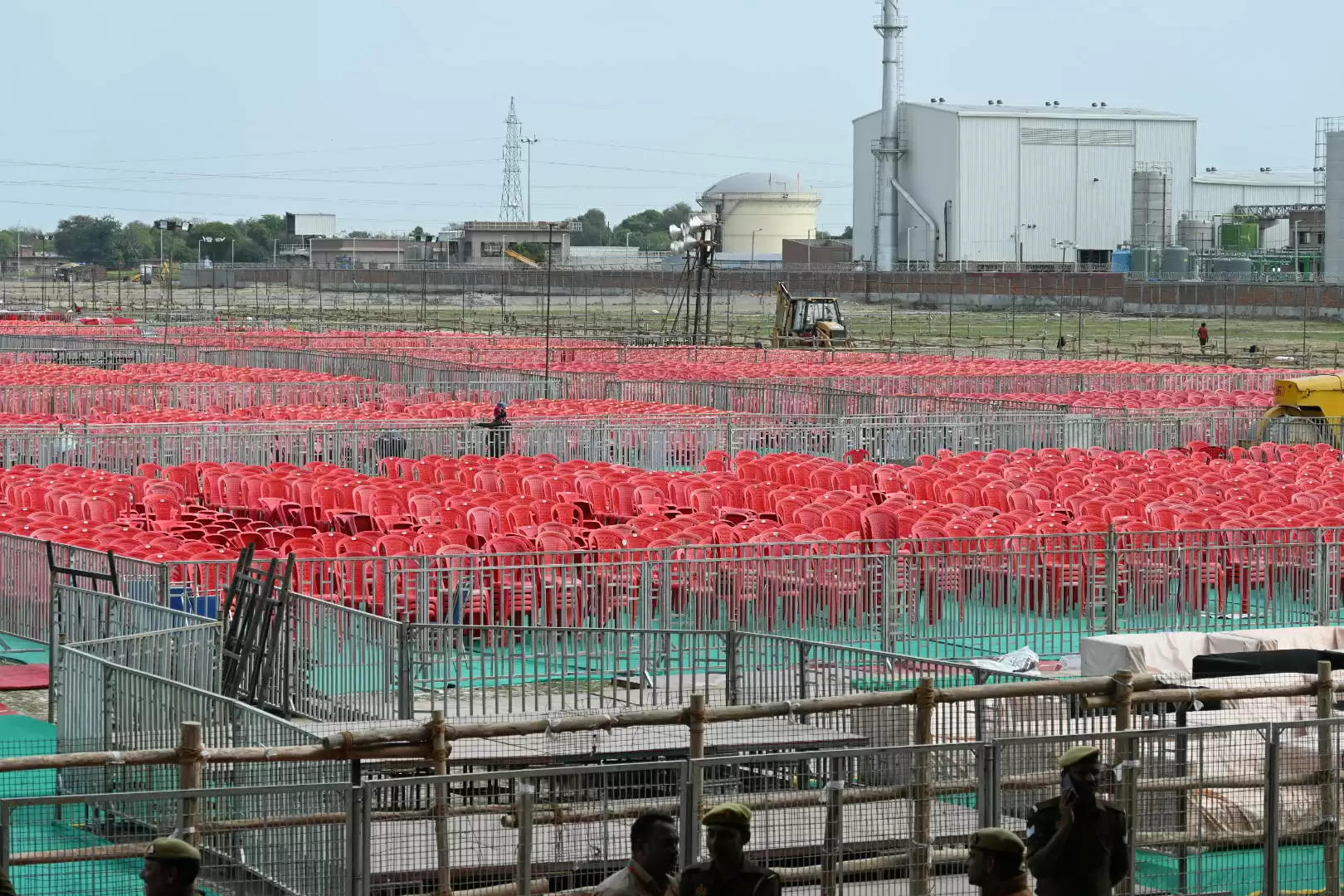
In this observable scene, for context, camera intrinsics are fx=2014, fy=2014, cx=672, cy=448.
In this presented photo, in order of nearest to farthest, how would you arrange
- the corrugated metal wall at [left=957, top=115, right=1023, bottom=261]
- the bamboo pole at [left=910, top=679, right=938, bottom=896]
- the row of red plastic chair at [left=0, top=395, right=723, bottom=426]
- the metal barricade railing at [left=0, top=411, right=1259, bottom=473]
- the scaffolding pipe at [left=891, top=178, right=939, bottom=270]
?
1. the bamboo pole at [left=910, top=679, right=938, bottom=896]
2. the metal barricade railing at [left=0, top=411, right=1259, bottom=473]
3. the row of red plastic chair at [left=0, top=395, right=723, bottom=426]
4. the corrugated metal wall at [left=957, top=115, right=1023, bottom=261]
5. the scaffolding pipe at [left=891, top=178, right=939, bottom=270]

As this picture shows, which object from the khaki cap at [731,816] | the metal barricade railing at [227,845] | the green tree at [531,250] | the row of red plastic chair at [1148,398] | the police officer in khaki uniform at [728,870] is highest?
the green tree at [531,250]

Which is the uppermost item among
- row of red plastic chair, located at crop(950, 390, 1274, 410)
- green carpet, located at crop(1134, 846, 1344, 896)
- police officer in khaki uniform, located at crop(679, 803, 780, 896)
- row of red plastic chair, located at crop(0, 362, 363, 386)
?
row of red plastic chair, located at crop(0, 362, 363, 386)

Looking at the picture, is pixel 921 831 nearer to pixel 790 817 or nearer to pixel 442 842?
pixel 790 817

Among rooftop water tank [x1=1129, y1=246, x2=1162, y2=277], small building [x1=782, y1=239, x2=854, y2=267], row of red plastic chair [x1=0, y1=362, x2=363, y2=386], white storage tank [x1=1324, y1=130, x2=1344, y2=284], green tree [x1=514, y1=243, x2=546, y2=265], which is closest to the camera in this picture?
row of red plastic chair [x1=0, y1=362, x2=363, y2=386]

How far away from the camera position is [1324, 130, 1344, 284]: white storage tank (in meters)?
105

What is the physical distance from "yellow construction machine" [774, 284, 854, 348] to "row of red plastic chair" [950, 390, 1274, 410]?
27.4 meters

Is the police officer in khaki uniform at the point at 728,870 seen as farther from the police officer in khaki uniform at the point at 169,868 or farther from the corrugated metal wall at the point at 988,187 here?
the corrugated metal wall at the point at 988,187

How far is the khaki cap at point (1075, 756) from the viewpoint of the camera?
9.38m

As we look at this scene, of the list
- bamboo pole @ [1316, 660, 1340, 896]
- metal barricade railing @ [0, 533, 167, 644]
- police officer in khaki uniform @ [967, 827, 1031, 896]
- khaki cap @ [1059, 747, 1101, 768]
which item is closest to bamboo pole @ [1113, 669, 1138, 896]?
khaki cap @ [1059, 747, 1101, 768]

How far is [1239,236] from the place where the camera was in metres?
128

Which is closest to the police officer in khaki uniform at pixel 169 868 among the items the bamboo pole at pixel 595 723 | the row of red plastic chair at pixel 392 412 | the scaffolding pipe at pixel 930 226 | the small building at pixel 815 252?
the bamboo pole at pixel 595 723

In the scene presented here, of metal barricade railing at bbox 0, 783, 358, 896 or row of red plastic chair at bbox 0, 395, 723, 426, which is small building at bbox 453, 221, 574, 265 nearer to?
row of red plastic chair at bbox 0, 395, 723, 426

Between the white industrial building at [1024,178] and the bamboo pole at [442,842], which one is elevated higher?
the white industrial building at [1024,178]

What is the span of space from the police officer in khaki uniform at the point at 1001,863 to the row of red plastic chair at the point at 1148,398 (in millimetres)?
34476
